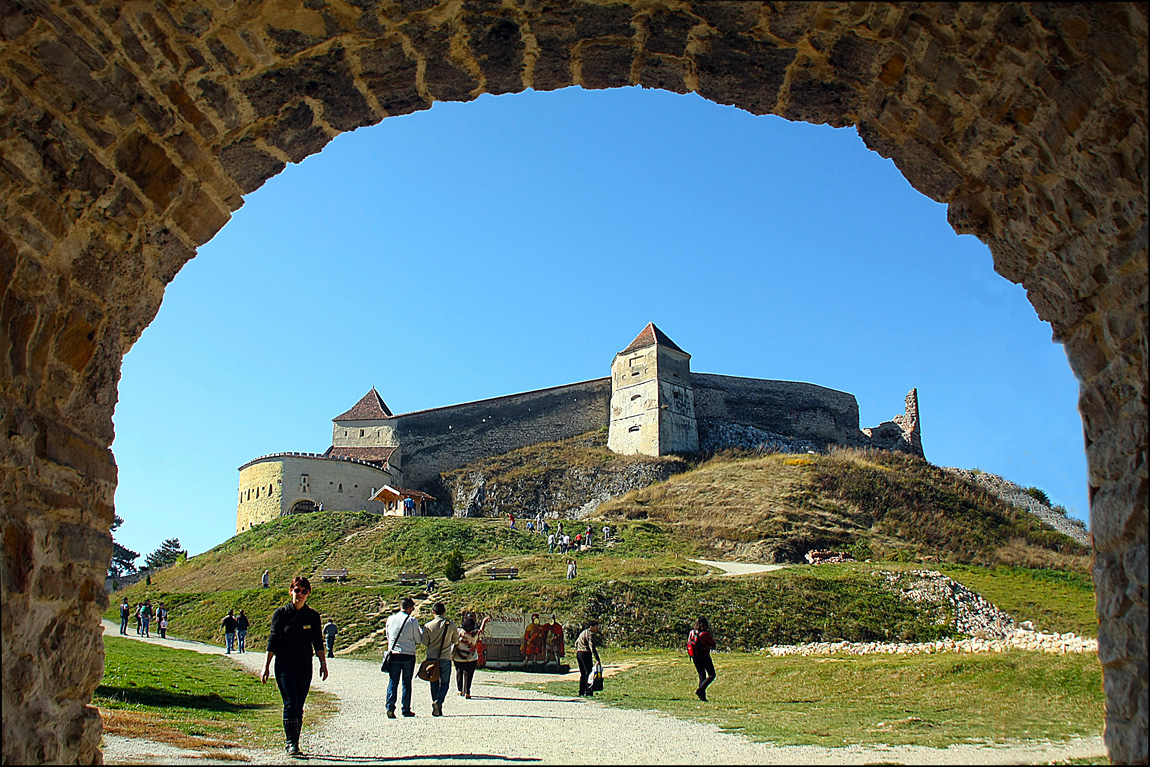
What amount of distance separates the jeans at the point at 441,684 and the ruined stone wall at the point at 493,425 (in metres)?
51.1

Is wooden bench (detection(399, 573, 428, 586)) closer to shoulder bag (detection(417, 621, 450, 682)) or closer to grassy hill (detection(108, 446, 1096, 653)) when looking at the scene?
grassy hill (detection(108, 446, 1096, 653))

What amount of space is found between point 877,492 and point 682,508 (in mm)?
9565

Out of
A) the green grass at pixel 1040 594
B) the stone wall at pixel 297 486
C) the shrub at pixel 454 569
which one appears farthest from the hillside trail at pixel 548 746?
the stone wall at pixel 297 486

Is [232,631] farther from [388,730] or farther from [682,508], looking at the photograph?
[682,508]

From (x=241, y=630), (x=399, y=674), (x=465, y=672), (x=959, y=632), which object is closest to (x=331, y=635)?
(x=241, y=630)

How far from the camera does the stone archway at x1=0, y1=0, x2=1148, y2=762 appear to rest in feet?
11.1

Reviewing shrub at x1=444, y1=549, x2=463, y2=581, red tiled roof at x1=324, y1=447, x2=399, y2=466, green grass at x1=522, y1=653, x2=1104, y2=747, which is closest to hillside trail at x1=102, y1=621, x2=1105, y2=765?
green grass at x1=522, y1=653, x2=1104, y2=747

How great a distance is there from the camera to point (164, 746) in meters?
5.88

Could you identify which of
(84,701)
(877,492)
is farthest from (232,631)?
(877,492)

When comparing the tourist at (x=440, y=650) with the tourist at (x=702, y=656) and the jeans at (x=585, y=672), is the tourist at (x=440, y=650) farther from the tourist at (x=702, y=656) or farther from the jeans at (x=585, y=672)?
the tourist at (x=702, y=656)

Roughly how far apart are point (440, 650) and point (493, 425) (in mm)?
52266

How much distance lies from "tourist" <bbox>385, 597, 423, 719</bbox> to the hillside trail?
0.62ft

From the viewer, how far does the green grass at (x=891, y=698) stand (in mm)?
7230

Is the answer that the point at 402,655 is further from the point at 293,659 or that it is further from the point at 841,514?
the point at 841,514
